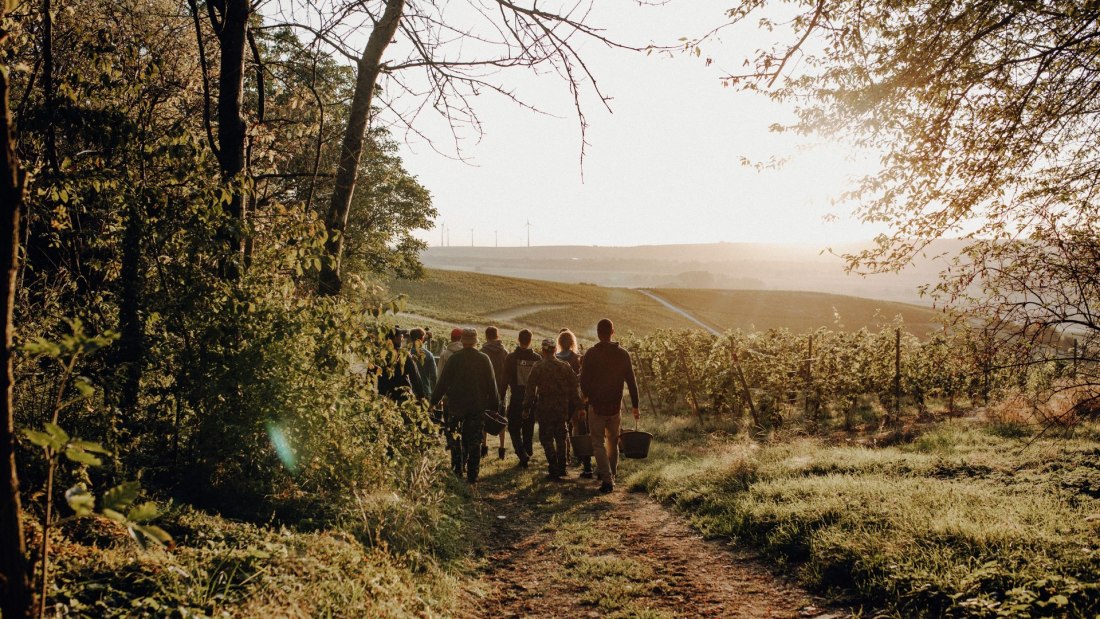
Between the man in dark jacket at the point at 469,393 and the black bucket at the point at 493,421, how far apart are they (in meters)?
0.08

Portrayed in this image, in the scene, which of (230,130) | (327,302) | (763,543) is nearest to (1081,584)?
(763,543)

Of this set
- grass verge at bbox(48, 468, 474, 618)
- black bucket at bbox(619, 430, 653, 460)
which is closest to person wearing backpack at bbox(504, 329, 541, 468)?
black bucket at bbox(619, 430, 653, 460)

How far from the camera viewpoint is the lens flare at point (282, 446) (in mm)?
4586

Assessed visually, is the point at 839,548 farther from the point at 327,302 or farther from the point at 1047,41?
the point at 1047,41

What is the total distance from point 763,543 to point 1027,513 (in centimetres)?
210

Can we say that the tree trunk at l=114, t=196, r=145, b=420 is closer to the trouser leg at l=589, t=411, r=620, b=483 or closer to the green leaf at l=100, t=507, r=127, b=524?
the green leaf at l=100, t=507, r=127, b=524

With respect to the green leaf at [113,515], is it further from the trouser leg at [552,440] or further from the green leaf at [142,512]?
the trouser leg at [552,440]

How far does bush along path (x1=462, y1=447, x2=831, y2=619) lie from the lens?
453 cm

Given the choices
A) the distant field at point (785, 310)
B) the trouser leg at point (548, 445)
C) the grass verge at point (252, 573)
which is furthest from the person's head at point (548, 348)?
the distant field at point (785, 310)

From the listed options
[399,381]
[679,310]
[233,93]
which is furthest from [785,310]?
[233,93]

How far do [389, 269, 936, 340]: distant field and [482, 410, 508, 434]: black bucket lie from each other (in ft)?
131

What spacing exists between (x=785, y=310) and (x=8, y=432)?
7466 cm

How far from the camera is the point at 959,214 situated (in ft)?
22.5

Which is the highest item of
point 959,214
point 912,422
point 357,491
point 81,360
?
point 959,214
